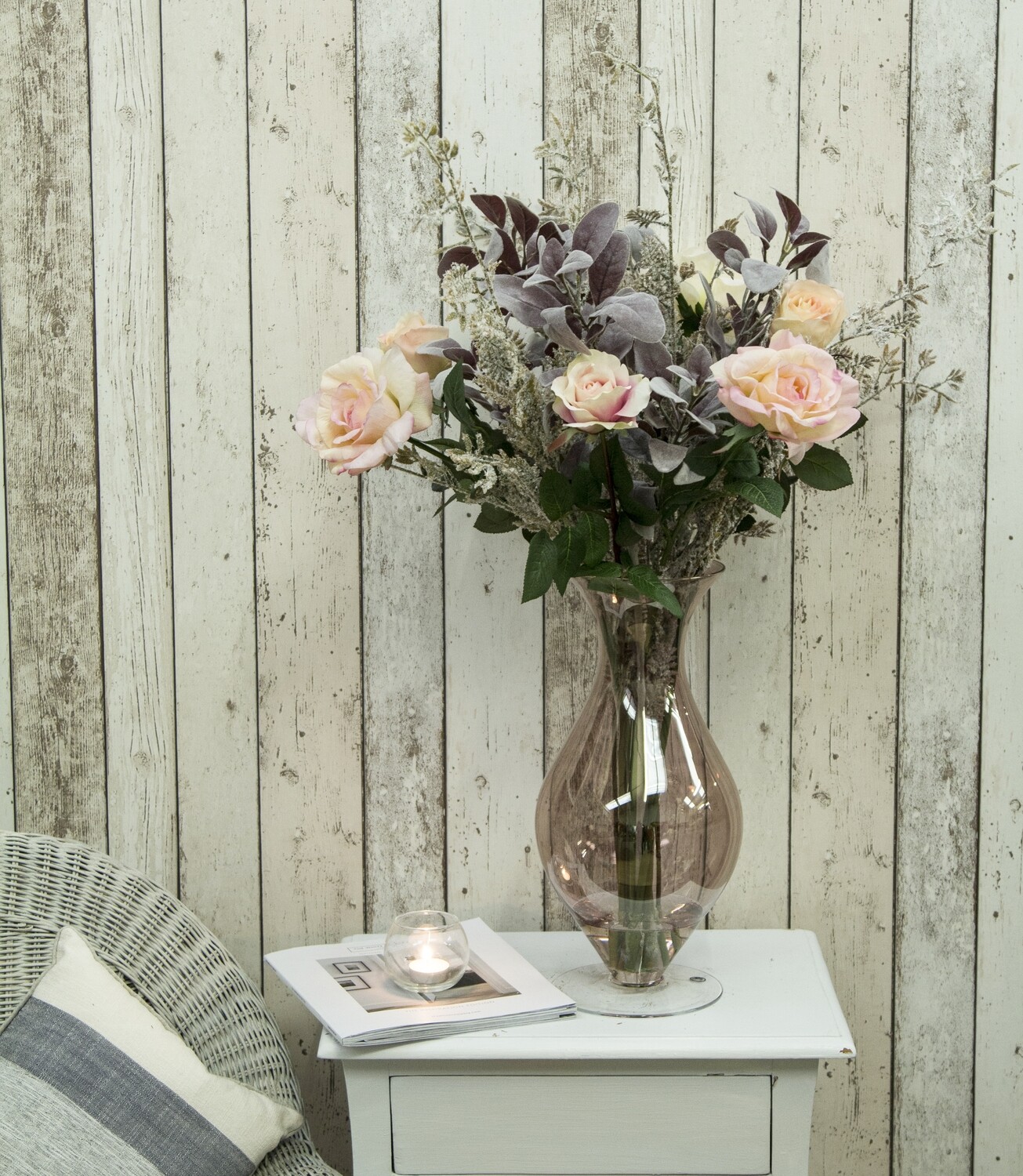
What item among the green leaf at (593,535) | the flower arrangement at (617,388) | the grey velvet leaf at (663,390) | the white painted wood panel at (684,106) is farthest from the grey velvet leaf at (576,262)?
the white painted wood panel at (684,106)

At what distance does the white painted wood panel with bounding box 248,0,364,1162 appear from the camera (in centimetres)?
137

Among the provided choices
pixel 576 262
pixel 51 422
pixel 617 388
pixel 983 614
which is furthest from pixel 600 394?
pixel 51 422

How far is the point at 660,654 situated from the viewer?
3.75ft

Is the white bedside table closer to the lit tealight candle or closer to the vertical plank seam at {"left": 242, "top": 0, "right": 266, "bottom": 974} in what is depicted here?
the lit tealight candle

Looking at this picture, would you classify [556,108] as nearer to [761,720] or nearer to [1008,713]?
[761,720]

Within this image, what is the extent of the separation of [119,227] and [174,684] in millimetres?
567

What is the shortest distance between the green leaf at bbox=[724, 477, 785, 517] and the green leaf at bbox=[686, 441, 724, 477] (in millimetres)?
26

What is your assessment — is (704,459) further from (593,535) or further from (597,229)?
(597,229)

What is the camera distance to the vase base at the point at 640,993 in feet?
3.75

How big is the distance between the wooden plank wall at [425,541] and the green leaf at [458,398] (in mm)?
296

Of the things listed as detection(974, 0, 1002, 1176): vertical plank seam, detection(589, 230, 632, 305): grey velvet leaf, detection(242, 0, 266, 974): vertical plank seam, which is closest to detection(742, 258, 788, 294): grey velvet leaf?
detection(589, 230, 632, 305): grey velvet leaf

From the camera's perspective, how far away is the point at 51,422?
1410 millimetres

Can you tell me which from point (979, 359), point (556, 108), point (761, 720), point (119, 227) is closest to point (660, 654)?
point (761, 720)

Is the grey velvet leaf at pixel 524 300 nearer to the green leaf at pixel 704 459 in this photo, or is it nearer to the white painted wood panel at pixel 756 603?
the green leaf at pixel 704 459
